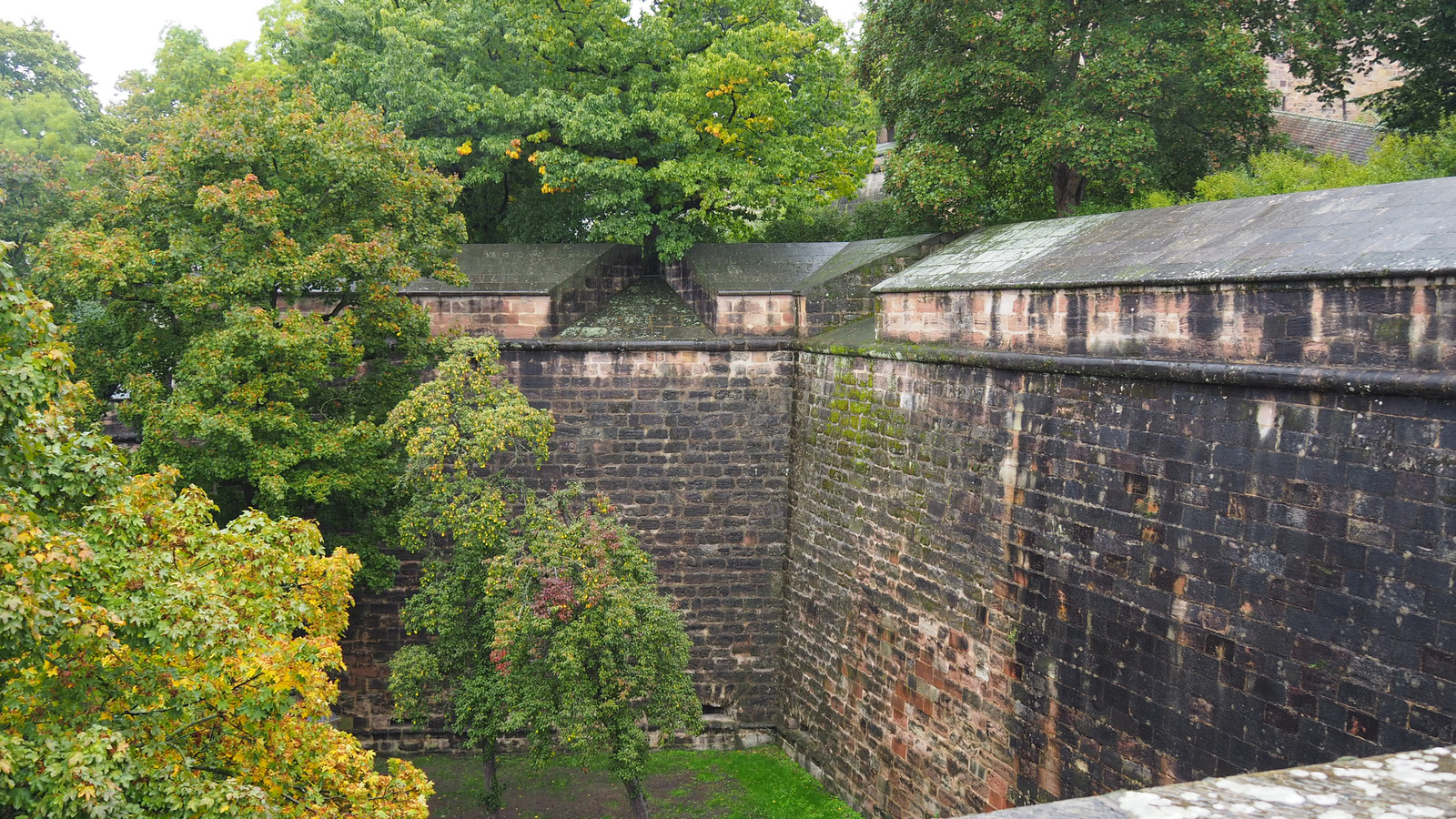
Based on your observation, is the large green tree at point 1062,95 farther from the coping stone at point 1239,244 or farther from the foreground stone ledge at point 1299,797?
the foreground stone ledge at point 1299,797

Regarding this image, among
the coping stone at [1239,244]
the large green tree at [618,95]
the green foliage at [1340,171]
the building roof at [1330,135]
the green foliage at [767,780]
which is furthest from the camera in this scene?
the building roof at [1330,135]

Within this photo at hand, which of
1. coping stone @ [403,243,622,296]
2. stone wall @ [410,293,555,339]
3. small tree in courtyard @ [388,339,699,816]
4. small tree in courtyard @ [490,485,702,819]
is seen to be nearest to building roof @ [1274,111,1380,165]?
coping stone @ [403,243,622,296]

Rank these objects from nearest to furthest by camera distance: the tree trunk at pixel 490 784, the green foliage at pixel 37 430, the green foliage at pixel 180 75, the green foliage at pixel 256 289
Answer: the green foliage at pixel 37 430, the green foliage at pixel 256 289, the tree trunk at pixel 490 784, the green foliage at pixel 180 75

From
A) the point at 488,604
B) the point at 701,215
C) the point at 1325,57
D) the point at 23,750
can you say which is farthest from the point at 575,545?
the point at 1325,57

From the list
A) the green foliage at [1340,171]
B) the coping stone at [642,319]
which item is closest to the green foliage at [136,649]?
the coping stone at [642,319]

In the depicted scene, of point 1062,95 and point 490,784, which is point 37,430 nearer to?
point 490,784

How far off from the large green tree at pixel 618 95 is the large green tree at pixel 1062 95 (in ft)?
4.89

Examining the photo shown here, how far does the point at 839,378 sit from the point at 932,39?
5.05 metres

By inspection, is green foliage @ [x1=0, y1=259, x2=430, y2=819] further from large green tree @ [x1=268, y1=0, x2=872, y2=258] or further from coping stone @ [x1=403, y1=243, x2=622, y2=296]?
large green tree @ [x1=268, y1=0, x2=872, y2=258]

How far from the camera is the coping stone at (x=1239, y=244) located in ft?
18.4

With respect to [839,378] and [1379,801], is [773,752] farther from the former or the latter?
[1379,801]

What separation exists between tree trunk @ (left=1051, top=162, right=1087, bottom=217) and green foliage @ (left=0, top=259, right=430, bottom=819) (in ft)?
36.2

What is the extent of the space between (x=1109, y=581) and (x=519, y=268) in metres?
9.12

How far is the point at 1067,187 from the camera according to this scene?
1335 cm
